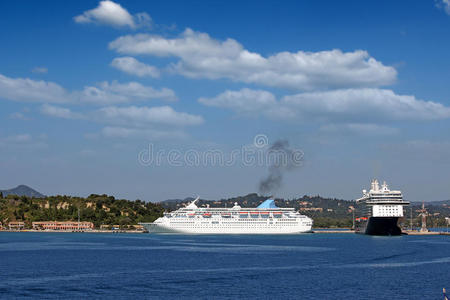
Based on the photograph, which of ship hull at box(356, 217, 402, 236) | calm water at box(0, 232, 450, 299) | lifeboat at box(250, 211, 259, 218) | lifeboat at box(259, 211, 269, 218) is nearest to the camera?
calm water at box(0, 232, 450, 299)

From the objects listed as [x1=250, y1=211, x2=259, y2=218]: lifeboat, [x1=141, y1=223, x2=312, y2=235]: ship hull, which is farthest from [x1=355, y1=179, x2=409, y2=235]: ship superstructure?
[x1=250, y1=211, x2=259, y2=218]: lifeboat

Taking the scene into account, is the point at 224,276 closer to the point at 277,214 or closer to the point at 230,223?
the point at 230,223

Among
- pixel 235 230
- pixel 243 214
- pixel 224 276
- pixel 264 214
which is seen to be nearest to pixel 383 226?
pixel 264 214

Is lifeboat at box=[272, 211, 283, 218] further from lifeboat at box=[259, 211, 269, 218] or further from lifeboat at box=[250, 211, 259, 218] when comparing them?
lifeboat at box=[250, 211, 259, 218]

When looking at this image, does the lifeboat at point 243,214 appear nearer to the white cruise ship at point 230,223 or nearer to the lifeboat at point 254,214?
the white cruise ship at point 230,223

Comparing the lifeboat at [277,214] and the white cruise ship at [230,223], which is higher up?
the lifeboat at [277,214]

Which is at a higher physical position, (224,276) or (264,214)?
(264,214)

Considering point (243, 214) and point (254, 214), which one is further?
point (243, 214)

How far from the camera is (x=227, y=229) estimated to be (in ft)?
518

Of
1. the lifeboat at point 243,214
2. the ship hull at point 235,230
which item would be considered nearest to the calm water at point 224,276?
the ship hull at point 235,230

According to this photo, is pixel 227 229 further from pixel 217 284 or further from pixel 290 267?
pixel 217 284

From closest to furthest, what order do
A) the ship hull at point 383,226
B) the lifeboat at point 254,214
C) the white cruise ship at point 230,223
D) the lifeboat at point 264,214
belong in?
1. the ship hull at point 383,226
2. the white cruise ship at point 230,223
3. the lifeboat at point 264,214
4. the lifeboat at point 254,214

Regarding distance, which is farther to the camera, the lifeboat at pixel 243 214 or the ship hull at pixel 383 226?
the lifeboat at pixel 243 214

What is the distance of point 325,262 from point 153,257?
22.9m
